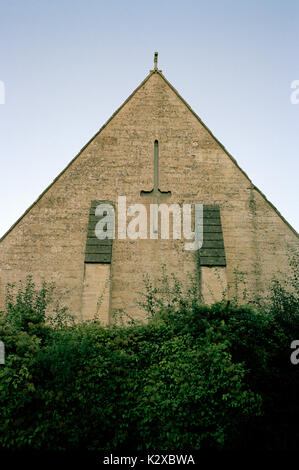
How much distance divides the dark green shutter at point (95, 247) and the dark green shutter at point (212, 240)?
233 centimetres

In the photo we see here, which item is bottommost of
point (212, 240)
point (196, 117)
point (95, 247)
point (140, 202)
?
point (95, 247)

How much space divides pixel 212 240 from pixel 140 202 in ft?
7.53

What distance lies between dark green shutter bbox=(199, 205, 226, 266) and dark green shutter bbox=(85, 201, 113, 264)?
233 centimetres

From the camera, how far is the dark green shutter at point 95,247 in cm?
1244

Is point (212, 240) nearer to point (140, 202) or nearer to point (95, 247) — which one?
point (140, 202)

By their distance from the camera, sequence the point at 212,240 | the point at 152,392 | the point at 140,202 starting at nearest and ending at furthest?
the point at 152,392
the point at 212,240
the point at 140,202

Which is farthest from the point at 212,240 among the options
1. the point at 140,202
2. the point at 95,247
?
the point at 95,247

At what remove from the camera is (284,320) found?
8.48 m

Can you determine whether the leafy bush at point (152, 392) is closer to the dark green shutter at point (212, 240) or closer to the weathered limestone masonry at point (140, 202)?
the weathered limestone masonry at point (140, 202)

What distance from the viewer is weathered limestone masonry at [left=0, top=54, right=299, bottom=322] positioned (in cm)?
1271

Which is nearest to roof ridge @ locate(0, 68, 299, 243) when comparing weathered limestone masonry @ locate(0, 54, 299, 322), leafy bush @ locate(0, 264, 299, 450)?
weathered limestone masonry @ locate(0, 54, 299, 322)

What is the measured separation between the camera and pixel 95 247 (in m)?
12.7
